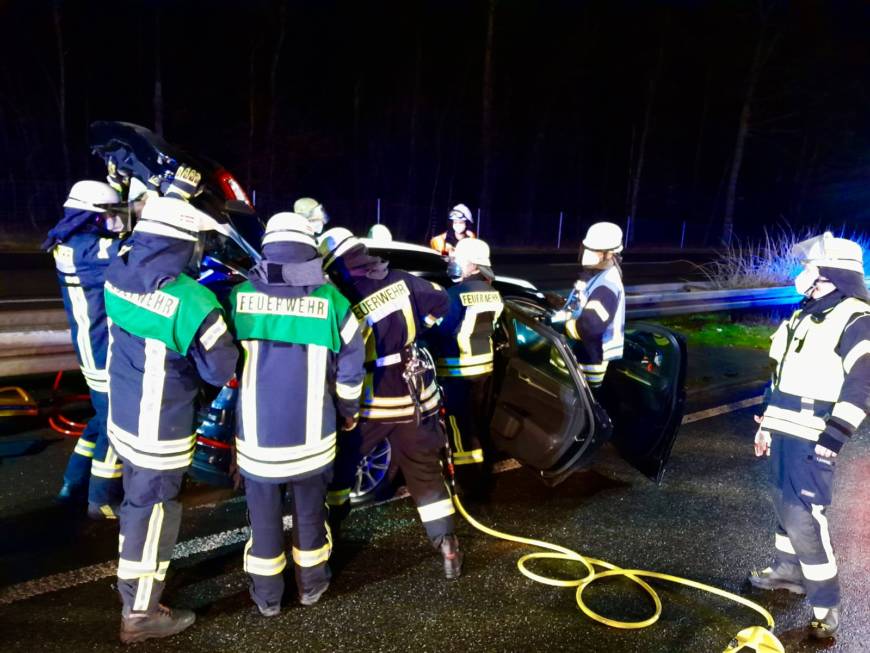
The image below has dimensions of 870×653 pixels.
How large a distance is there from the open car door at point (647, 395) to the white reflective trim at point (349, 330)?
226 centimetres

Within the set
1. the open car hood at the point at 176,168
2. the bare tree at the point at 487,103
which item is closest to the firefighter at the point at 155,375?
the open car hood at the point at 176,168

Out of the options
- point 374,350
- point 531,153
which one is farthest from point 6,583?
point 531,153

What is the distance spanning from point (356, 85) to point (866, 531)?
31006mm

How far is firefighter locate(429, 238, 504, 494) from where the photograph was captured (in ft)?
→ 13.5

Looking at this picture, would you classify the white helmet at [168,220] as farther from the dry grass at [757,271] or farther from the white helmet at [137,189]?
the dry grass at [757,271]

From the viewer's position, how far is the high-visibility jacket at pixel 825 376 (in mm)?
3061

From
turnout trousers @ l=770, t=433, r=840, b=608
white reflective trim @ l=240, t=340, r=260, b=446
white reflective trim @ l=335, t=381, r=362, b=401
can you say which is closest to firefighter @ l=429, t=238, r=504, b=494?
white reflective trim @ l=335, t=381, r=362, b=401

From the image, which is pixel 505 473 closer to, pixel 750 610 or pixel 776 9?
pixel 750 610

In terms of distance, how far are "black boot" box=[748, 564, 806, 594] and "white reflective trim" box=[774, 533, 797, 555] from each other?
0.33ft

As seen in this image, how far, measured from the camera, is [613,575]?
3.62 metres

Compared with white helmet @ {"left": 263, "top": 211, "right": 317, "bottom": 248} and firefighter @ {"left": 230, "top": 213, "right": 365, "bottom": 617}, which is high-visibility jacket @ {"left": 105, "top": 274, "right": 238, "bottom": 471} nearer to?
firefighter @ {"left": 230, "top": 213, "right": 365, "bottom": 617}

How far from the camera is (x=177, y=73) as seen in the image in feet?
98.3

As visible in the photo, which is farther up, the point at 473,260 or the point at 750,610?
the point at 473,260

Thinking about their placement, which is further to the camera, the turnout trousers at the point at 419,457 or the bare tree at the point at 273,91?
the bare tree at the point at 273,91
